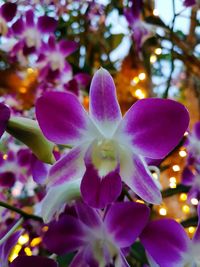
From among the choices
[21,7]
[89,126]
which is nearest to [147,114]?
[89,126]

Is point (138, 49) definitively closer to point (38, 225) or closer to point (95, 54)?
point (95, 54)

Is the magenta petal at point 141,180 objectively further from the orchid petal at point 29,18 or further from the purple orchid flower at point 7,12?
the orchid petal at point 29,18

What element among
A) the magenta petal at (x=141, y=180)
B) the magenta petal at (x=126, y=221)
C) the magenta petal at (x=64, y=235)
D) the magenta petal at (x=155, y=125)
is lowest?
the magenta petal at (x=64, y=235)

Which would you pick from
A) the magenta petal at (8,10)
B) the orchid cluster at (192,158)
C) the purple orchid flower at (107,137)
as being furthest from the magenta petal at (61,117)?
the magenta petal at (8,10)

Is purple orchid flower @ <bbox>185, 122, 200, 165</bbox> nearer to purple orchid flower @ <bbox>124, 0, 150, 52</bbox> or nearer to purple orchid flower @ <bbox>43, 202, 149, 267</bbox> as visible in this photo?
purple orchid flower @ <bbox>43, 202, 149, 267</bbox>

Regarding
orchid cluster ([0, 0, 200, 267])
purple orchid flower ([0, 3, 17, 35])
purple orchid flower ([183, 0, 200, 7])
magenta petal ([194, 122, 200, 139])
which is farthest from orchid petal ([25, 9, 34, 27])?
orchid cluster ([0, 0, 200, 267])

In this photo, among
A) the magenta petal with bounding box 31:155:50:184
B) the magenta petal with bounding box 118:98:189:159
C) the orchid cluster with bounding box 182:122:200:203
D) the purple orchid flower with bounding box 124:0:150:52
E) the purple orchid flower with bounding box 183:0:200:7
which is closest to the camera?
the magenta petal with bounding box 118:98:189:159

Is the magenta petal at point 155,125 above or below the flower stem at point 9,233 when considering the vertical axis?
above

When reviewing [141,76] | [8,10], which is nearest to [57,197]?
[8,10]
